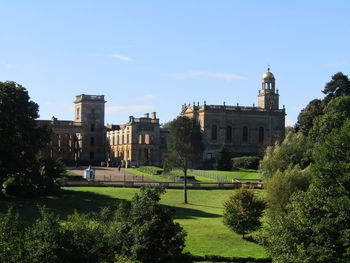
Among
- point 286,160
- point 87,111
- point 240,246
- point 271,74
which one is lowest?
point 240,246

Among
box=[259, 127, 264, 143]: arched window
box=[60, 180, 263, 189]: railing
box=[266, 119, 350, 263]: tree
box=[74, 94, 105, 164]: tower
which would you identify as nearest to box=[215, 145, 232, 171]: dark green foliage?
box=[259, 127, 264, 143]: arched window

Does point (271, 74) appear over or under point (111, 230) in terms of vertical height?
over

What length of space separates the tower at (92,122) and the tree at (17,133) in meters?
51.4

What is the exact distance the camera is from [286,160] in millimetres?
57406

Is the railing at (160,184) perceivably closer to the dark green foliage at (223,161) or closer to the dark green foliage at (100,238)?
the dark green foliage at (223,161)

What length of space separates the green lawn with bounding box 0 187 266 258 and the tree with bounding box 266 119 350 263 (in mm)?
4071

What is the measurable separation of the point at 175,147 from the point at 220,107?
37212mm

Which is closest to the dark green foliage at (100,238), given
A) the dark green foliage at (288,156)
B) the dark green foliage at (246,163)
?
the dark green foliage at (288,156)

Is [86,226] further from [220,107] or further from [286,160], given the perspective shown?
[220,107]

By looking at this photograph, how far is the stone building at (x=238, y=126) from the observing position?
9056cm

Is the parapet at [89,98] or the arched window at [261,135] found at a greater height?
the parapet at [89,98]

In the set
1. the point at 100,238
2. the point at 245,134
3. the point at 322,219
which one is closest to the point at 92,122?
the point at 245,134

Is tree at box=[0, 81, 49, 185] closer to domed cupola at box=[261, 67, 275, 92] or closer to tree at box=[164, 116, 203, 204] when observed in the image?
tree at box=[164, 116, 203, 204]

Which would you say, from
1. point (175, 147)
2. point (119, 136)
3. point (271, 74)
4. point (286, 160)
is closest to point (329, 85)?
point (286, 160)
